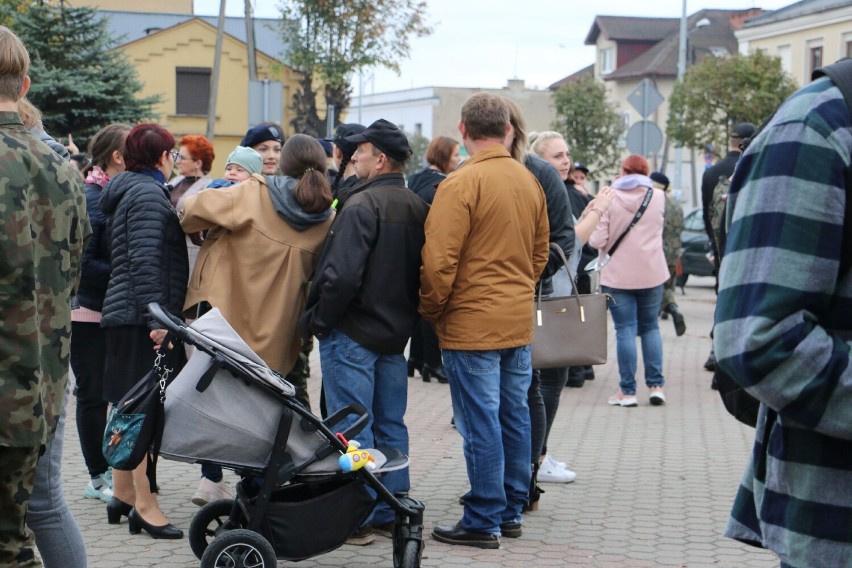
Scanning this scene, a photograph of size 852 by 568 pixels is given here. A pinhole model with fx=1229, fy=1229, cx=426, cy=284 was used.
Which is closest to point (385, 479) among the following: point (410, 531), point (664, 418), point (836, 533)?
point (410, 531)

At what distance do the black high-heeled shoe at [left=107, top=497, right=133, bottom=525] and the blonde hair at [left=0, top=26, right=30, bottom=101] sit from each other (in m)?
3.20

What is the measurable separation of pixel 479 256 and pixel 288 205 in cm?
93

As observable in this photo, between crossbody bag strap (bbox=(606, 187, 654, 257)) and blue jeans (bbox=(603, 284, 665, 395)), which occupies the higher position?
crossbody bag strap (bbox=(606, 187, 654, 257))

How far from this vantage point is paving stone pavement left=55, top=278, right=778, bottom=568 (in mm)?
5746

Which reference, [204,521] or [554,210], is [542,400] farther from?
[204,521]

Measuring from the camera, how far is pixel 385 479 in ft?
19.4

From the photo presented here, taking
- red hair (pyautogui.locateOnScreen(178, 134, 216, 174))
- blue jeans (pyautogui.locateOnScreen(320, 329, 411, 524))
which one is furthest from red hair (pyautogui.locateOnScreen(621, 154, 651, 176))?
blue jeans (pyautogui.locateOnScreen(320, 329, 411, 524))

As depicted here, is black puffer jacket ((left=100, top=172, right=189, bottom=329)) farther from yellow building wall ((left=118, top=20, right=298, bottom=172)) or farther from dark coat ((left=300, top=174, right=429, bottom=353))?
yellow building wall ((left=118, top=20, right=298, bottom=172))

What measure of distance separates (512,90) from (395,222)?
8981 cm

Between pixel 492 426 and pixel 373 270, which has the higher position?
pixel 373 270

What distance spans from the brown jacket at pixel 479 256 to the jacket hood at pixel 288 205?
584 millimetres

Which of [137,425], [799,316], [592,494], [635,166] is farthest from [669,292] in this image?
[799,316]

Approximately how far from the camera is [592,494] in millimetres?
7164

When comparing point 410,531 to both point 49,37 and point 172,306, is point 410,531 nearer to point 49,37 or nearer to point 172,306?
point 172,306
